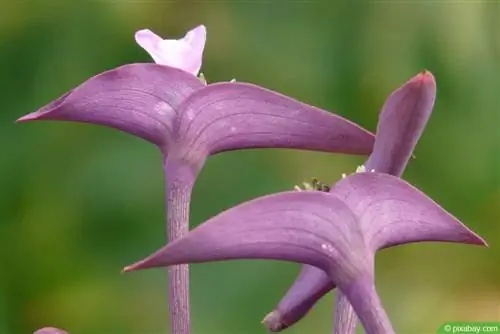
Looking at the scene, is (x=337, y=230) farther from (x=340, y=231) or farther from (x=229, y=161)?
(x=229, y=161)

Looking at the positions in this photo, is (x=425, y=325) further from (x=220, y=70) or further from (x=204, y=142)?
(x=204, y=142)

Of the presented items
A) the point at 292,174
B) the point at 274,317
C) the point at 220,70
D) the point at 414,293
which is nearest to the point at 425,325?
the point at 414,293

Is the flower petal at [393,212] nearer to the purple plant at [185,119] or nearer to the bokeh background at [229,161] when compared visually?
the purple plant at [185,119]

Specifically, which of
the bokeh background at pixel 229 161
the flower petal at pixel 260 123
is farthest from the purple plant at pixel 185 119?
the bokeh background at pixel 229 161

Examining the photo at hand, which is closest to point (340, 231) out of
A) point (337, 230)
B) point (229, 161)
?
point (337, 230)

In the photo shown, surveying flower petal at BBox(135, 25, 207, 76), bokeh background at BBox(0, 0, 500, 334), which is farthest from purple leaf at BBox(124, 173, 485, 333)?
bokeh background at BBox(0, 0, 500, 334)
